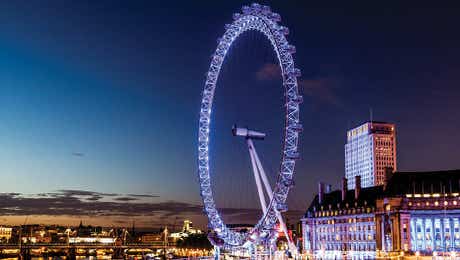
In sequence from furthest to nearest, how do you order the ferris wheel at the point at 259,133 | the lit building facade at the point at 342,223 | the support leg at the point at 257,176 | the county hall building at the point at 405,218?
1. the lit building facade at the point at 342,223
2. the county hall building at the point at 405,218
3. the support leg at the point at 257,176
4. the ferris wheel at the point at 259,133

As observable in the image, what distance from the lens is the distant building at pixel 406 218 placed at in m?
113

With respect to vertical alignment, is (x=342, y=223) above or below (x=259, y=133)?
below

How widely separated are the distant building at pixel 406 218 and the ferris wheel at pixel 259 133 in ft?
143

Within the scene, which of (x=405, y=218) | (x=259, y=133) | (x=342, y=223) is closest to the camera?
(x=259, y=133)

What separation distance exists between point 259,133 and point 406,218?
58695mm

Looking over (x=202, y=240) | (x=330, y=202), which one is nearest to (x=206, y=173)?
(x=330, y=202)

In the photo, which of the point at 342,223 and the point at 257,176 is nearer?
the point at 257,176

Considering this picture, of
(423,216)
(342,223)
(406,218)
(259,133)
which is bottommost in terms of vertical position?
(342,223)

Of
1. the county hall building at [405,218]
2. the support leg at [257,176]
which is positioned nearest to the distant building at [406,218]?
the county hall building at [405,218]

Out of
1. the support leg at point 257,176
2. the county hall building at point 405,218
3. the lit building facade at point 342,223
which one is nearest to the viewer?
the support leg at point 257,176

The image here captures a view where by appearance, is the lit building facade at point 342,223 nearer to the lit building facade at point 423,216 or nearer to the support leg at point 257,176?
the lit building facade at point 423,216

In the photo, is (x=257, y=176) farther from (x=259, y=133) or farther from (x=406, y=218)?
(x=406, y=218)

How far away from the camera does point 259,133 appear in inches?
2633

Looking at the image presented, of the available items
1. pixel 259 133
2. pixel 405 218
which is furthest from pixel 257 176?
pixel 405 218
